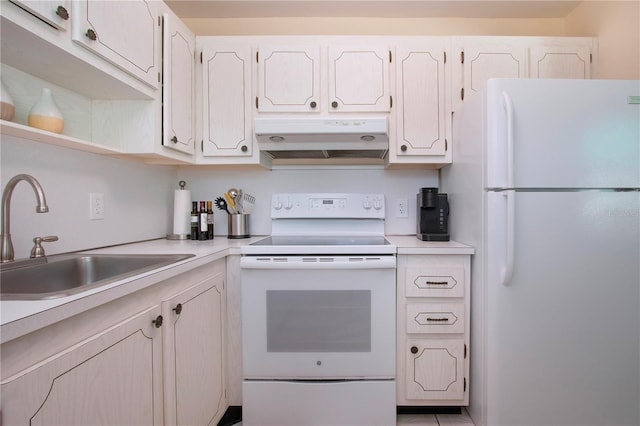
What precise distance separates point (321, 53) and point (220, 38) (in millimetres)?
616

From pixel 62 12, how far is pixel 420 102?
5.35ft

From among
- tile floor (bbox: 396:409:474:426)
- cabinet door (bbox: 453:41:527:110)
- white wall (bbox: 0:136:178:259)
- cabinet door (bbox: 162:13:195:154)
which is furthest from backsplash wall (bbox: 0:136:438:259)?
tile floor (bbox: 396:409:474:426)

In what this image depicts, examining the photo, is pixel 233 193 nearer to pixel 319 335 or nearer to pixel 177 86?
pixel 177 86

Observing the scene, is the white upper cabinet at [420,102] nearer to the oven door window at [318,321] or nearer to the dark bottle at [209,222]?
the oven door window at [318,321]

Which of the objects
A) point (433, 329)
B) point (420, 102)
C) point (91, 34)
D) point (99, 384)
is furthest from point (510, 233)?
point (91, 34)

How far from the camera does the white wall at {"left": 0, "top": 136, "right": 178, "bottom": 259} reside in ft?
3.57

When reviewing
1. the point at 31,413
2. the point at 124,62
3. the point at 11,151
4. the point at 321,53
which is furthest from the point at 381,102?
the point at 31,413

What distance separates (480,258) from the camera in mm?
1408

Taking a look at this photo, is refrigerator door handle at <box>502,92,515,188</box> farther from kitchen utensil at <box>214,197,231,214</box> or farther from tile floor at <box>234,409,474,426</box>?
kitchen utensil at <box>214,197,231,214</box>

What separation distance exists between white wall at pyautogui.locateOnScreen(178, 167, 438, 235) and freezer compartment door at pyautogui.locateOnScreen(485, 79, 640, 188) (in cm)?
81

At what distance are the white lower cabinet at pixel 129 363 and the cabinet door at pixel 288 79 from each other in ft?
3.30

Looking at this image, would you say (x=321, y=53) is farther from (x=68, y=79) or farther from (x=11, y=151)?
(x=11, y=151)

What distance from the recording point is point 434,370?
5.01 feet

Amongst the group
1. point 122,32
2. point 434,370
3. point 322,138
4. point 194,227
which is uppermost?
point 122,32
